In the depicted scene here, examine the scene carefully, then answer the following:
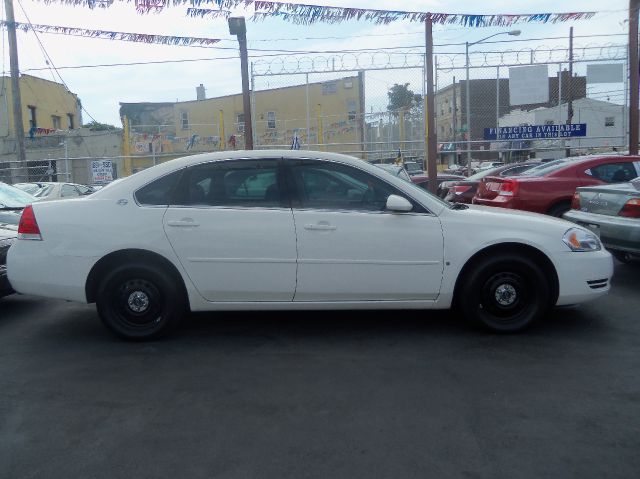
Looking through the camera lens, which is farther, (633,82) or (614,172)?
(633,82)

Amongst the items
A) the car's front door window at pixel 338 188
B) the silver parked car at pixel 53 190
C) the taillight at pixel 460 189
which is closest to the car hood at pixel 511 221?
the car's front door window at pixel 338 188

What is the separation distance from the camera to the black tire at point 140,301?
522 centimetres

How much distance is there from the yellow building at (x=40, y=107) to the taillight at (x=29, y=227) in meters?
25.1

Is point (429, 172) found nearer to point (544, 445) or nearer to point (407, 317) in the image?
point (407, 317)

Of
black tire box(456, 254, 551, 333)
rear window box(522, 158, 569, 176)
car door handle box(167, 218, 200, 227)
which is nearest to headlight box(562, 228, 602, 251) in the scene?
black tire box(456, 254, 551, 333)

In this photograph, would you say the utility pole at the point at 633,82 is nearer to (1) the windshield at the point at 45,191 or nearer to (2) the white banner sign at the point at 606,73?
(2) the white banner sign at the point at 606,73

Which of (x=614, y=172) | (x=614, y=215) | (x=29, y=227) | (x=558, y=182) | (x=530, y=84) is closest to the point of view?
(x=29, y=227)

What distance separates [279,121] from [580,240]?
59.0 feet

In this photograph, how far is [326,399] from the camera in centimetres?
411

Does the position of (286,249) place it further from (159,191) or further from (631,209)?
(631,209)

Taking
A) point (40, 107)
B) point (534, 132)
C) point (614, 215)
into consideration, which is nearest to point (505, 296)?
point (614, 215)

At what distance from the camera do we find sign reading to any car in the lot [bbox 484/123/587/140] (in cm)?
1516

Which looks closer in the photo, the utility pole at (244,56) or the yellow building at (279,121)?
the utility pole at (244,56)

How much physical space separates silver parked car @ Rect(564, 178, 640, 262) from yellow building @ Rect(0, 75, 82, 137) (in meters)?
26.0
